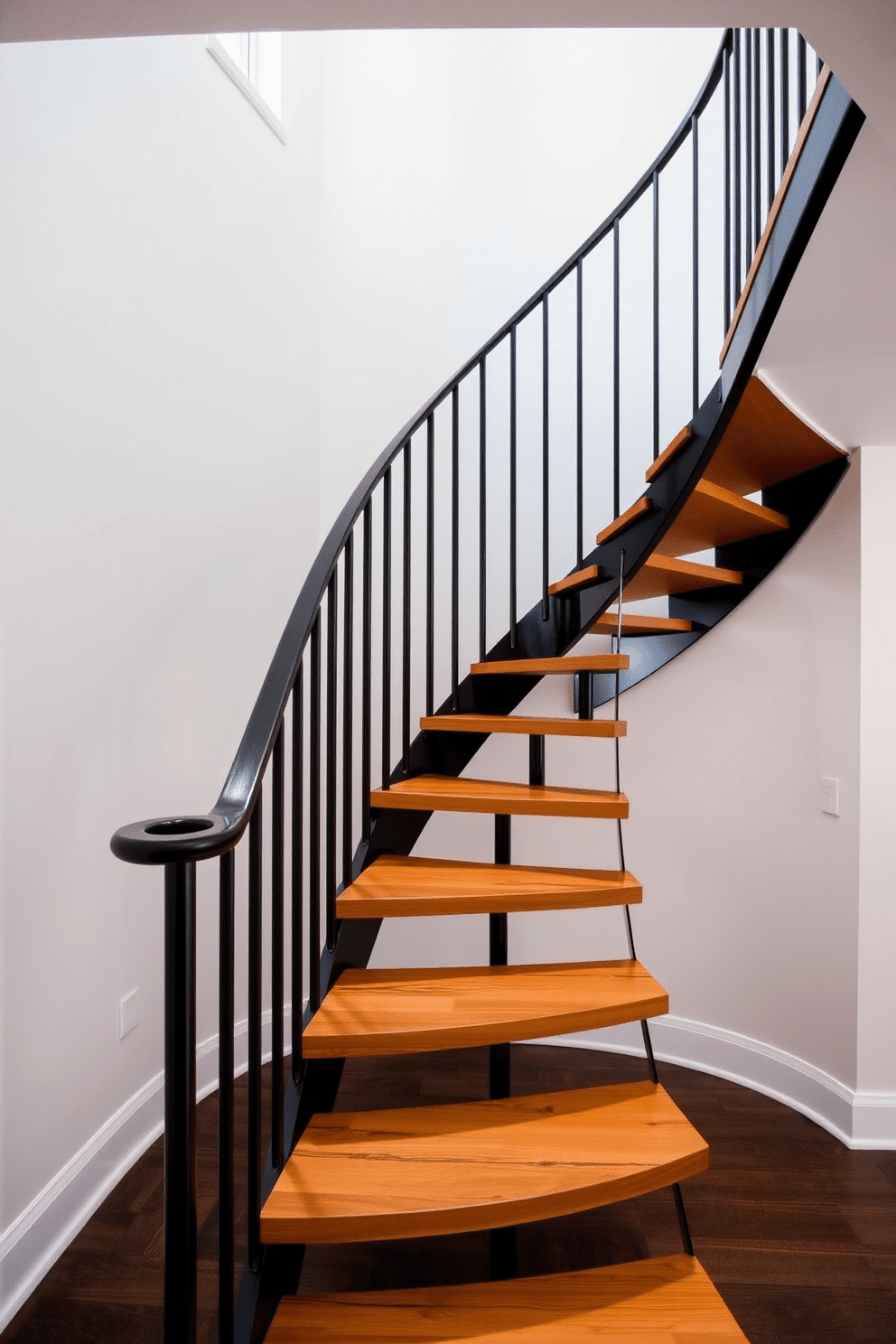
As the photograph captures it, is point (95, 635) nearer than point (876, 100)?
No

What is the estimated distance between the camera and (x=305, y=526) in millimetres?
3166

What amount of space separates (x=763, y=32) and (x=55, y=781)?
8.68ft

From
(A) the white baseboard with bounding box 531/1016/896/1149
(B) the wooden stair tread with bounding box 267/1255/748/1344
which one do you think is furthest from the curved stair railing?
(A) the white baseboard with bounding box 531/1016/896/1149

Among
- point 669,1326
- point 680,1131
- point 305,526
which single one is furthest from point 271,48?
point 669,1326

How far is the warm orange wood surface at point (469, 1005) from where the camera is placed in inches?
60.1

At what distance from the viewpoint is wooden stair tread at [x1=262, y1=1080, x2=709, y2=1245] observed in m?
1.26

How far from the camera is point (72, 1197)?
6.16 feet

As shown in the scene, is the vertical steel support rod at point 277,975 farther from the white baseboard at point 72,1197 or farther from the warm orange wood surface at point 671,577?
the warm orange wood surface at point 671,577

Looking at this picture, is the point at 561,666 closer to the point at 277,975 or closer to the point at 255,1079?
the point at 277,975

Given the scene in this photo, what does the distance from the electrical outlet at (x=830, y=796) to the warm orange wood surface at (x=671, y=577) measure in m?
0.74

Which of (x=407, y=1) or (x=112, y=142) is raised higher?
(x=112, y=142)

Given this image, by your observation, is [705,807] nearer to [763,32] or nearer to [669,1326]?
[669,1326]

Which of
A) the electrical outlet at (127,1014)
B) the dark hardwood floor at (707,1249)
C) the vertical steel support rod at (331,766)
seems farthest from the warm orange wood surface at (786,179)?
the electrical outlet at (127,1014)

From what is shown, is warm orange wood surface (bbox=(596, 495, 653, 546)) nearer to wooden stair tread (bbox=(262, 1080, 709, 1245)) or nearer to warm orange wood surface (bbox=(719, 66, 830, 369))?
warm orange wood surface (bbox=(719, 66, 830, 369))
